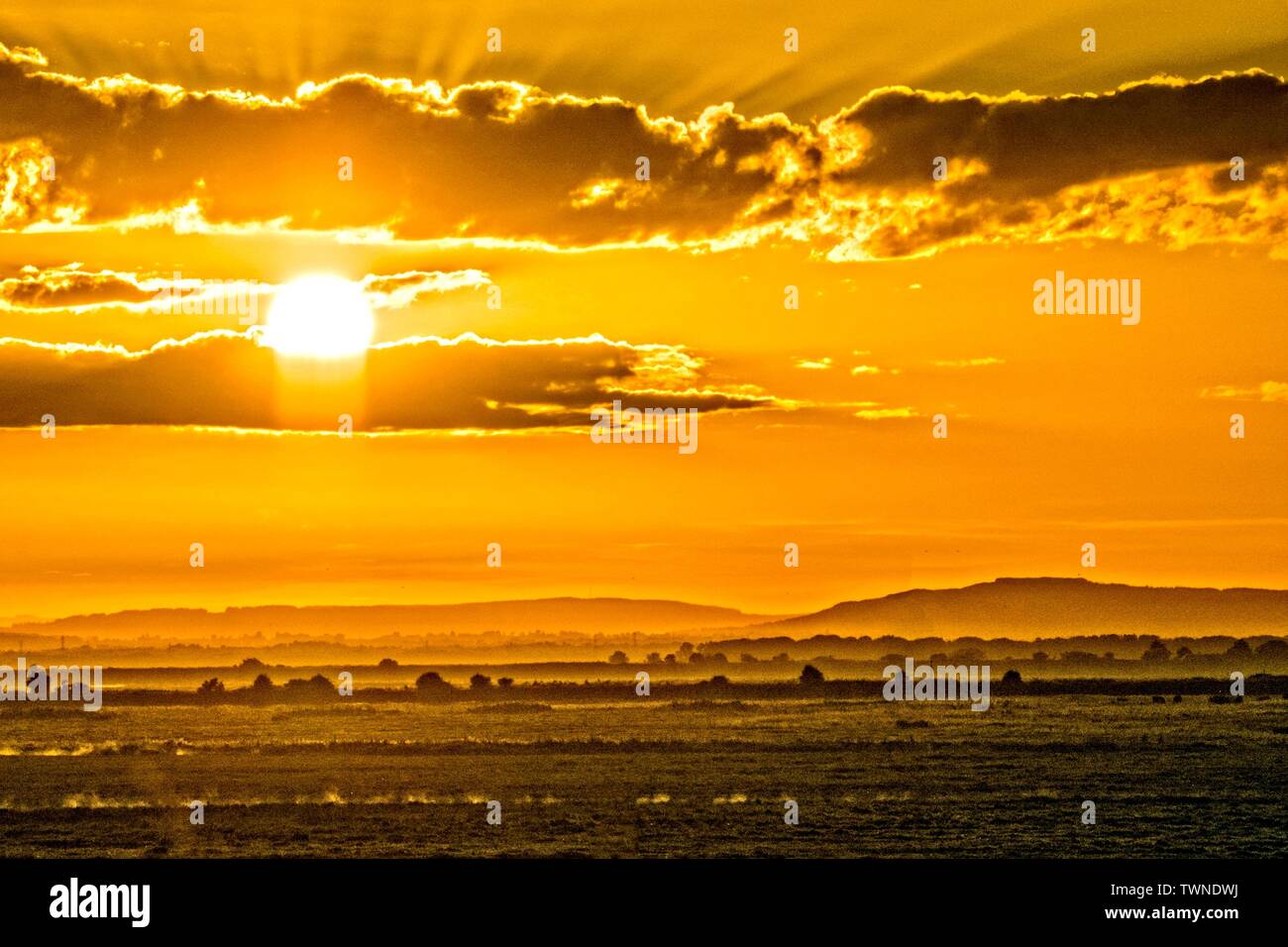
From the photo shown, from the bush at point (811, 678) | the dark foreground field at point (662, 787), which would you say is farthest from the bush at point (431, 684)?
the dark foreground field at point (662, 787)

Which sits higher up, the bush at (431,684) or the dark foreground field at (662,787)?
the dark foreground field at (662,787)

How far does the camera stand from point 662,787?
55.9 metres

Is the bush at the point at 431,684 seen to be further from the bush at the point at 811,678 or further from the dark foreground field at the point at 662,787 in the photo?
the dark foreground field at the point at 662,787

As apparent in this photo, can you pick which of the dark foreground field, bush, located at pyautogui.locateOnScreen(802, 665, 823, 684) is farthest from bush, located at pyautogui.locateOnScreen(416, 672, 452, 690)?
the dark foreground field

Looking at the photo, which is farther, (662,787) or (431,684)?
(431,684)

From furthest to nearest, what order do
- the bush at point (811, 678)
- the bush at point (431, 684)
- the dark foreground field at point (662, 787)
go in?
the bush at point (811, 678), the bush at point (431, 684), the dark foreground field at point (662, 787)

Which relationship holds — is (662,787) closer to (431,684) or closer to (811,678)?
(431,684)

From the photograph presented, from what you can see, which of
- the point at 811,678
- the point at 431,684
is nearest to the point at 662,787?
the point at 431,684

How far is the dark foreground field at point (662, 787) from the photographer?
42.4 metres

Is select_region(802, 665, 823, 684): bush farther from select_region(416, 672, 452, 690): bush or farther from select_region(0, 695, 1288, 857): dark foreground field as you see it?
select_region(0, 695, 1288, 857): dark foreground field
